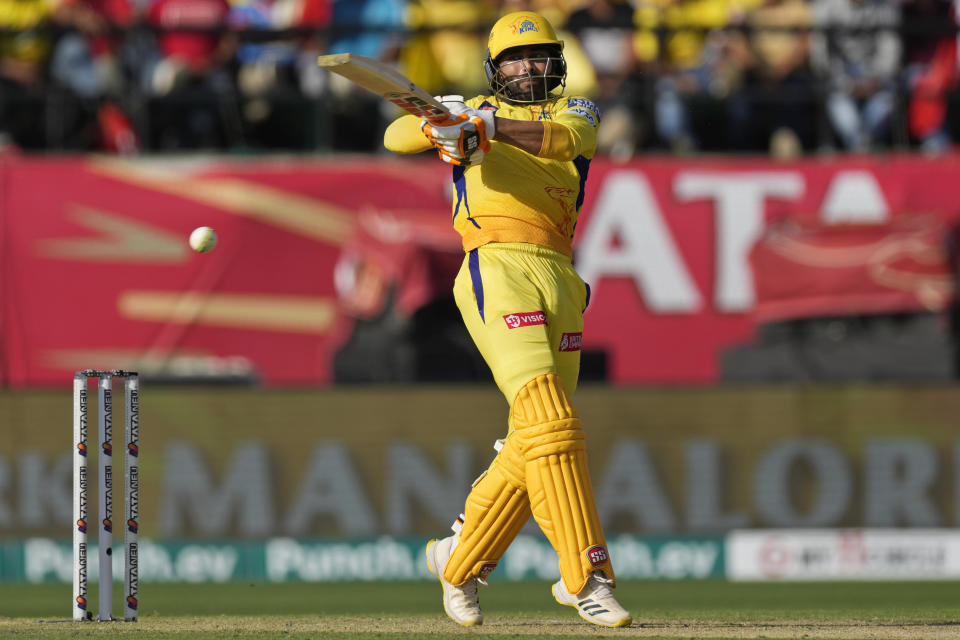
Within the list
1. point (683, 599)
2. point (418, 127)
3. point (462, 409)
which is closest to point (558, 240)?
point (418, 127)

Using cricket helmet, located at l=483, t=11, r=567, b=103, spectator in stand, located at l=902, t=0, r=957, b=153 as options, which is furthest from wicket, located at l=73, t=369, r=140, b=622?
spectator in stand, located at l=902, t=0, r=957, b=153

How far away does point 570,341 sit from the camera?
6.42 m

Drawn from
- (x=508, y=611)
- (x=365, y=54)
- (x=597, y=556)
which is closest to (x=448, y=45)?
(x=365, y=54)

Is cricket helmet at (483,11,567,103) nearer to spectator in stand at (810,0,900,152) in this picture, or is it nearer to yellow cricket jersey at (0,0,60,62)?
yellow cricket jersey at (0,0,60,62)

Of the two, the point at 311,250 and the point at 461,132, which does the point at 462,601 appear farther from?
the point at 311,250

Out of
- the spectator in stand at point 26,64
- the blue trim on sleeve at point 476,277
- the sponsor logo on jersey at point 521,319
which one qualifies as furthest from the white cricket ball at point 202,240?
the spectator in stand at point 26,64

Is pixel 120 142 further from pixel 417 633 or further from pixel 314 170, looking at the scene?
pixel 417 633

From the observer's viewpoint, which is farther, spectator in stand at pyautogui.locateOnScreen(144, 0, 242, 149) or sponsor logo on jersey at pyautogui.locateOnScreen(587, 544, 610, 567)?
spectator in stand at pyautogui.locateOnScreen(144, 0, 242, 149)

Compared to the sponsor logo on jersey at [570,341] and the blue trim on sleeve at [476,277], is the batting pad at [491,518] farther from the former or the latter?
the blue trim on sleeve at [476,277]

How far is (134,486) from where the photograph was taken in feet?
20.5

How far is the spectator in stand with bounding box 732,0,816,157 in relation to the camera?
13.7 m

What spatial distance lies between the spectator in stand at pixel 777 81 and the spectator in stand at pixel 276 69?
3.47 metres

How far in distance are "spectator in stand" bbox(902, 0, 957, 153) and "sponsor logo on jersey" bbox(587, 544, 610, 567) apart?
8269 mm

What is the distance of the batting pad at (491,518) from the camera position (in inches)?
253
